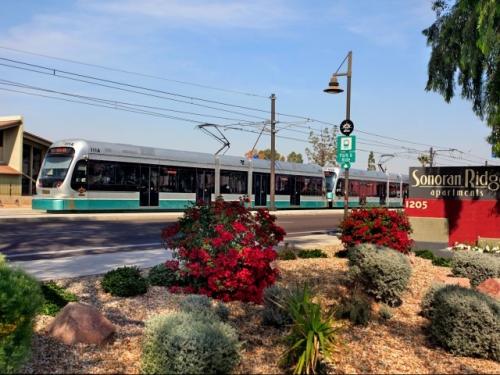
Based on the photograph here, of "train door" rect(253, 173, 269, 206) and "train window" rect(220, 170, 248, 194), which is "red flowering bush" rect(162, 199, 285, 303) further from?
"train door" rect(253, 173, 269, 206)

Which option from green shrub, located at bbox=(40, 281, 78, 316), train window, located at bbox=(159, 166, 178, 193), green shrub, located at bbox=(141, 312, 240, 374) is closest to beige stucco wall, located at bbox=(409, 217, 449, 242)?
green shrub, located at bbox=(40, 281, 78, 316)

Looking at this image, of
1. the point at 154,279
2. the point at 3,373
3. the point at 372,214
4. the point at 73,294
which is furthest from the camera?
the point at 372,214

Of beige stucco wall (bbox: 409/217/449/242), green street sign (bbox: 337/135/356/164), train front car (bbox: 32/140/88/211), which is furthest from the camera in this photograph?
train front car (bbox: 32/140/88/211)

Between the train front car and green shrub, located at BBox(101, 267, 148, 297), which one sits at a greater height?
the train front car

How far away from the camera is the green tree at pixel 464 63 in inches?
451

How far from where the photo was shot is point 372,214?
11.9 metres

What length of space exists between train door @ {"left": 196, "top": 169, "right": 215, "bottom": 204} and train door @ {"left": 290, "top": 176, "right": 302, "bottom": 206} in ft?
29.7

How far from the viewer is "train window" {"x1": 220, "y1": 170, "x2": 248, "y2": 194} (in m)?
33.2

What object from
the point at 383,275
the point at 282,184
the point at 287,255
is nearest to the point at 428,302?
the point at 383,275

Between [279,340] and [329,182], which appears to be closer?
[279,340]

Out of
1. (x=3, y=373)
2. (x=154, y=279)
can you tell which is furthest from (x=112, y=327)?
(x=154, y=279)

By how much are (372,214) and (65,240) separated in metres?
8.79

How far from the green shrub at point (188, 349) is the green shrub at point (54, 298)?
203cm

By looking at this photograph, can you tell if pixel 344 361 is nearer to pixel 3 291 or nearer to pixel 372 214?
pixel 3 291
